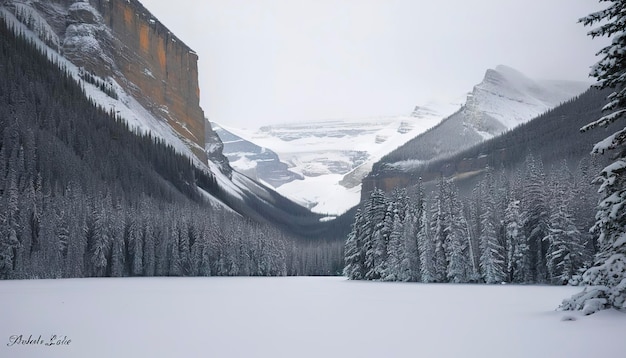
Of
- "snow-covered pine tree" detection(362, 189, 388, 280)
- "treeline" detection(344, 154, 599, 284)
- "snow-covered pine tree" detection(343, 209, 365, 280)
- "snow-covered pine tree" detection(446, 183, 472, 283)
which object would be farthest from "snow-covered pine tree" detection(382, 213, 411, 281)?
"snow-covered pine tree" detection(343, 209, 365, 280)

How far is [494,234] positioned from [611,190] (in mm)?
43117

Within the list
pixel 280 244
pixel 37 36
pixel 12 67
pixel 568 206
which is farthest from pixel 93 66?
pixel 568 206

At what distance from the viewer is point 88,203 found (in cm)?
9869

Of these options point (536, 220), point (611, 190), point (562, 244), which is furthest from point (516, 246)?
point (611, 190)

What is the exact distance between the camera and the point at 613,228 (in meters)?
19.8

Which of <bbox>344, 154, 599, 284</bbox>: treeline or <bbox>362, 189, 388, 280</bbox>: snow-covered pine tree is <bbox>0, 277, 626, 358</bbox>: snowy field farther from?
<bbox>362, 189, 388, 280</bbox>: snow-covered pine tree

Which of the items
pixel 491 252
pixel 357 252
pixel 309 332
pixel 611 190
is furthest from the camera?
pixel 357 252

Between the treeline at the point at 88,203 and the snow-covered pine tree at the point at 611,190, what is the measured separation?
2726 inches

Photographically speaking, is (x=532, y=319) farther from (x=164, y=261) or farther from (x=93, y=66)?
(x=93, y=66)

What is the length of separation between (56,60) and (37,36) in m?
13.8

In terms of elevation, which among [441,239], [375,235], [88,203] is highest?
[88,203]

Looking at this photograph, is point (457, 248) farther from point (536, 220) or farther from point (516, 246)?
point (536, 220)

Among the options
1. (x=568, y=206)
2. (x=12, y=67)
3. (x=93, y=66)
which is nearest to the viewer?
(x=568, y=206)

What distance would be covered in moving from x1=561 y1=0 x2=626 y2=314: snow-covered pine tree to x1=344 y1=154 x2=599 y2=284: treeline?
3610 cm
